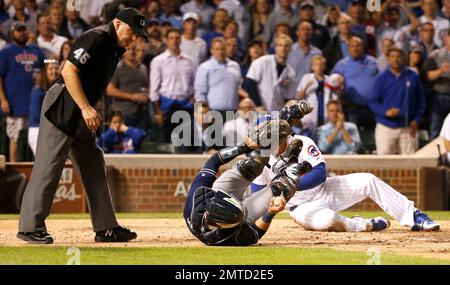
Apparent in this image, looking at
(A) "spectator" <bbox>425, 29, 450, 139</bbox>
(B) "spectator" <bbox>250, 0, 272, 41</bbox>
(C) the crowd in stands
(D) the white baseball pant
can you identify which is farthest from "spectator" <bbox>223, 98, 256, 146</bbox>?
(D) the white baseball pant

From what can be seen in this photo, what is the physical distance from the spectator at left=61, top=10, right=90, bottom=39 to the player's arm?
21.2 feet

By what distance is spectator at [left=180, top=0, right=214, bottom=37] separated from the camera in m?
16.3

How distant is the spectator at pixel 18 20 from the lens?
1549cm

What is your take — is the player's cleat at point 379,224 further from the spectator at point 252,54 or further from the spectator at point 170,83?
the spectator at point 252,54

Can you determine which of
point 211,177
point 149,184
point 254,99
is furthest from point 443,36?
point 211,177

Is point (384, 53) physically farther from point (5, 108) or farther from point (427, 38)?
point (5, 108)

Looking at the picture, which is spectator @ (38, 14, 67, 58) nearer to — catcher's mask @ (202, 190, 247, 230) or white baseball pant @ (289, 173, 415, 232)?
white baseball pant @ (289, 173, 415, 232)

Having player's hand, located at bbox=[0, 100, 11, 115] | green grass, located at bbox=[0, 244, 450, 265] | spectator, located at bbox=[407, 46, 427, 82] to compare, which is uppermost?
spectator, located at bbox=[407, 46, 427, 82]

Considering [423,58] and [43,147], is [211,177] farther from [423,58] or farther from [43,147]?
[423,58]

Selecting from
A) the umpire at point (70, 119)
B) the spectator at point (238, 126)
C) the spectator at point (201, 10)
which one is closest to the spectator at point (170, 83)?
the spectator at point (238, 126)

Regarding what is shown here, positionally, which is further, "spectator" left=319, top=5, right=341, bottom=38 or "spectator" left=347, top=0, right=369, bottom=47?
"spectator" left=319, top=5, right=341, bottom=38

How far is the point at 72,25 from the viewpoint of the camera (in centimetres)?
1584

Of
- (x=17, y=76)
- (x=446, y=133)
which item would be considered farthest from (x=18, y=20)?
(x=446, y=133)

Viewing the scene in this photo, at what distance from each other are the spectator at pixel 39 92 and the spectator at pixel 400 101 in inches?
174
